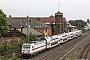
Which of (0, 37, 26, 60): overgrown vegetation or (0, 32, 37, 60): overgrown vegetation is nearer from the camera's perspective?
(0, 32, 37, 60): overgrown vegetation

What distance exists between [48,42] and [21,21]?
36356 mm

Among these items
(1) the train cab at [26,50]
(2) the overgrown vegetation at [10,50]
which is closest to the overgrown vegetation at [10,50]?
(2) the overgrown vegetation at [10,50]

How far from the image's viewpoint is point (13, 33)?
53.0m

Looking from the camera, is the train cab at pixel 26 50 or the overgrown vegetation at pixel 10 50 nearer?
the overgrown vegetation at pixel 10 50

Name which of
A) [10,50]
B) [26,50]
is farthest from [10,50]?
[26,50]

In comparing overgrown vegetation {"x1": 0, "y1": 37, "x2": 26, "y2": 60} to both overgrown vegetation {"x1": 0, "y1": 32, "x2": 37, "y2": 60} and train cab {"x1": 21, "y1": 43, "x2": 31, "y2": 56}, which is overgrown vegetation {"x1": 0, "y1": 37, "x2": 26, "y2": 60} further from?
train cab {"x1": 21, "y1": 43, "x2": 31, "y2": 56}

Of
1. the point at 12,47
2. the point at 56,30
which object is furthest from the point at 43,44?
the point at 56,30

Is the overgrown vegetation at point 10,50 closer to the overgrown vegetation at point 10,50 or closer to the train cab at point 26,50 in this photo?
the overgrown vegetation at point 10,50

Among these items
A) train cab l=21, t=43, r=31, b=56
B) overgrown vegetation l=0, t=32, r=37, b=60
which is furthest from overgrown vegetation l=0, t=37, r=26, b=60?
train cab l=21, t=43, r=31, b=56

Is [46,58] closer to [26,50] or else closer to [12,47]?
[26,50]

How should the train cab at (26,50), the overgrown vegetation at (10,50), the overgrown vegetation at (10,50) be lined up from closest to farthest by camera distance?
1. the overgrown vegetation at (10,50)
2. the overgrown vegetation at (10,50)
3. the train cab at (26,50)

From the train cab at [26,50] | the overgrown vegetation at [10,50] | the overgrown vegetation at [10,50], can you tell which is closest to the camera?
the overgrown vegetation at [10,50]

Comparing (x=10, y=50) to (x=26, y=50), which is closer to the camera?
(x=26, y=50)

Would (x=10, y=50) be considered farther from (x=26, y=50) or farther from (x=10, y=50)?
(x=26, y=50)
